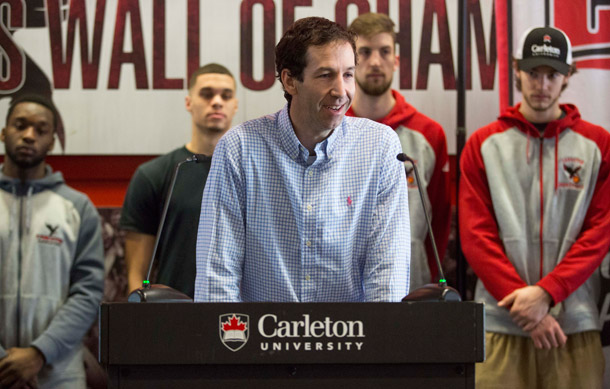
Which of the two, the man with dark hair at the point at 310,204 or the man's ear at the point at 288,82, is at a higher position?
the man's ear at the point at 288,82

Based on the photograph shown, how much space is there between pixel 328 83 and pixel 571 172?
5.40 ft

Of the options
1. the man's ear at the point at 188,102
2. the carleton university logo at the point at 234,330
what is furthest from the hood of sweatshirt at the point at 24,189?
the carleton university logo at the point at 234,330

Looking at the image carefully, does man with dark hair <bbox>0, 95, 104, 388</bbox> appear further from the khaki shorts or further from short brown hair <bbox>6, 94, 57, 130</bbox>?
the khaki shorts

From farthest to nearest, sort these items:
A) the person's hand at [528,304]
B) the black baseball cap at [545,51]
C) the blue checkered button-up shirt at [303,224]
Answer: the black baseball cap at [545,51], the person's hand at [528,304], the blue checkered button-up shirt at [303,224]

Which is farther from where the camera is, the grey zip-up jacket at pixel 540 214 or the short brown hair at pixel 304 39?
the grey zip-up jacket at pixel 540 214

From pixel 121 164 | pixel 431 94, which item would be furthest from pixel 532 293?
pixel 121 164

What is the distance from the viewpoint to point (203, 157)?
Result: 2051 mm

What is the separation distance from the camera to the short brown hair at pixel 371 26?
3543 millimetres

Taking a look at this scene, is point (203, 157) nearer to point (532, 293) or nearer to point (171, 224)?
point (171, 224)

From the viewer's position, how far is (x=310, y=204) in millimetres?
2127

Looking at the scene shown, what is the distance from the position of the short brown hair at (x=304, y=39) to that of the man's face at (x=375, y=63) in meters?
1.26

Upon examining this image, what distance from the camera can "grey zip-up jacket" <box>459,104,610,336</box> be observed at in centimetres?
325

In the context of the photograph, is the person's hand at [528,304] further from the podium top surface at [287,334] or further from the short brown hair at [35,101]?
the short brown hair at [35,101]

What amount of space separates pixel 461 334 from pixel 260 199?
2.59ft
